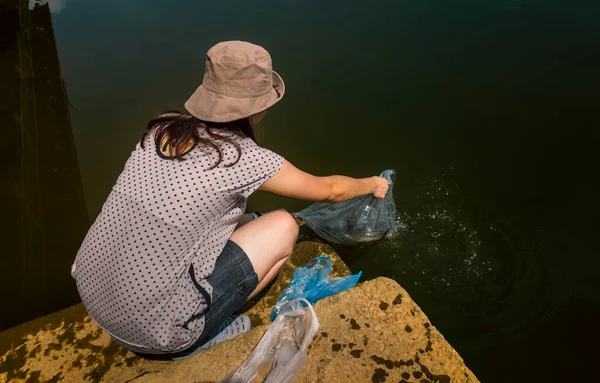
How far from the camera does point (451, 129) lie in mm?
4074

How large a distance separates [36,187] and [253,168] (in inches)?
107

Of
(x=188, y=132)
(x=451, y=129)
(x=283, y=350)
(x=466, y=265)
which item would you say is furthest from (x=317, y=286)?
(x=451, y=129)

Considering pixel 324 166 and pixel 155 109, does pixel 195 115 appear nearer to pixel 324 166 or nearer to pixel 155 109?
pixel 324 166

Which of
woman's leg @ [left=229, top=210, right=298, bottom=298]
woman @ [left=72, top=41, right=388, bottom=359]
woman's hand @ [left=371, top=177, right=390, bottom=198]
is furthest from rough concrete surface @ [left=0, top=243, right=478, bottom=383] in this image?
woman's hand @ [left=371, top=177, right=390, bottom=198]

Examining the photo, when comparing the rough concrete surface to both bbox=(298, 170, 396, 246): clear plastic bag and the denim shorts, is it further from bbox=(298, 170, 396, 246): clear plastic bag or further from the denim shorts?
bbox=(298, 170, 396, 246): clear plastic bag

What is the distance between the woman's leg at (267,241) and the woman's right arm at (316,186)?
0.19 meters

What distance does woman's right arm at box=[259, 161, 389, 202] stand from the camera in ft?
5.67

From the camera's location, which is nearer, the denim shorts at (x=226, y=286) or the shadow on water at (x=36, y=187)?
the denim shorts at (x=226, y=286)

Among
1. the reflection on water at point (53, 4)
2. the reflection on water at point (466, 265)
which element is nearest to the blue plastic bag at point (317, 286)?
the reflection on water at point (466, 265)

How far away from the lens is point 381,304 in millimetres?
1905

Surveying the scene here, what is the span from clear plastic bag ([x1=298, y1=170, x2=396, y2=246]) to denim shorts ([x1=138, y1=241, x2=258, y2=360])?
0.90 meters

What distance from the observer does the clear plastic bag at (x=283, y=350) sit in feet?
5.44

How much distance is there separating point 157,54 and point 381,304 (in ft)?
14.4

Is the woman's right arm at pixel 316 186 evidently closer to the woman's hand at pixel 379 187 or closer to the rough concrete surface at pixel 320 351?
the woman's hand at pixel 379 187
